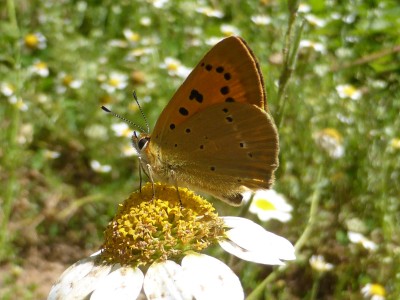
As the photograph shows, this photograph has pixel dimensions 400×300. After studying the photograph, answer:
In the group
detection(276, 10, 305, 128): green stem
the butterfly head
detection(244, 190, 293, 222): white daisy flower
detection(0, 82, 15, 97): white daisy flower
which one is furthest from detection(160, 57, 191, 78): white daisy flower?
detection(276, 10, 305, 128): green stem

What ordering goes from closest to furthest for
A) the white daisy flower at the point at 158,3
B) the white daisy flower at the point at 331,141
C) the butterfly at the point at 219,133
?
the butterfly at the point at 219,133 < the white daisy flower at the point at 331,141 < the white daisy flower at the point at 158,3

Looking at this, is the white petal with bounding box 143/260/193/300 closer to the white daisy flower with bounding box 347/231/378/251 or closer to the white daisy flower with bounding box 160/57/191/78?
the white daisy flower with bounding box 347/231/378/251

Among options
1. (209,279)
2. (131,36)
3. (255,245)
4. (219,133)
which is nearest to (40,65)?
(131,36)

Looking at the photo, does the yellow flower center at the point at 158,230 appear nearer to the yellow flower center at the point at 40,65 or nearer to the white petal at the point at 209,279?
the white petal at the point at 209,279

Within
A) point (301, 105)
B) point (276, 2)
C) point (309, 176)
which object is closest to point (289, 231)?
point (309, 176)

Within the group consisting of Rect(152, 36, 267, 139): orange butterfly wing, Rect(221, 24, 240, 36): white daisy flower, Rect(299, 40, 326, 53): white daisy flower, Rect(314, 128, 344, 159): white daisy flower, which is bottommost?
Rect(221, 24, 240, 36): white daisy flower

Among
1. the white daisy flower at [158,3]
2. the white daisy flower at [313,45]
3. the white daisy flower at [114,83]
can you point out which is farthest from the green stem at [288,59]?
the white daisy flower at [158,3]

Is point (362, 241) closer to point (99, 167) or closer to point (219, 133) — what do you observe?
point (219, 133)
